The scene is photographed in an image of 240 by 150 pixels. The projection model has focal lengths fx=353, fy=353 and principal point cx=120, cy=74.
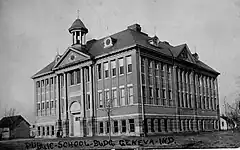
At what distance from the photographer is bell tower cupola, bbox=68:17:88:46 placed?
30.0 ft

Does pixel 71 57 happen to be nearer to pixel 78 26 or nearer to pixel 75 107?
pixel 78 26

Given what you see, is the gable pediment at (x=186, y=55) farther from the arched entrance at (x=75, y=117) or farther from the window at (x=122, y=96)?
the arched entrance at (x=75, y=117)

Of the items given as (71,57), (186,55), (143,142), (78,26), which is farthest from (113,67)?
(186,55)

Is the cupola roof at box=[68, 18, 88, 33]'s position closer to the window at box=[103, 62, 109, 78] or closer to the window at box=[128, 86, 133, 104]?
the window at box=[103, 62, 109, 78]


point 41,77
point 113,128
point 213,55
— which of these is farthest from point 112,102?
point 213,55

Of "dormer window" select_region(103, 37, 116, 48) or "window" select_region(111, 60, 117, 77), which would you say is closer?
"dormer window" select_region(103, 37, 116, 48)

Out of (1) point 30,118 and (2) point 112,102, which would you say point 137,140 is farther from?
(1) point 30,118

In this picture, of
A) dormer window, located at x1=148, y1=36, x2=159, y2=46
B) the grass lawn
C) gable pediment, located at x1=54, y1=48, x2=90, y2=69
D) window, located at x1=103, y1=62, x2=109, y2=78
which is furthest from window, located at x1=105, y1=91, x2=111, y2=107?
dormer window, located at x1=148, y1=36, x2=159, y2=46

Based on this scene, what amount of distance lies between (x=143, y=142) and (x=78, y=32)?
11.0 feet

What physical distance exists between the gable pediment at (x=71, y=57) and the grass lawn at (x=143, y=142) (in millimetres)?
2215

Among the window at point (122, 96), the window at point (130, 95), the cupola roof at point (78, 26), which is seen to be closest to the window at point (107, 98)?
the window at point (122, 96)

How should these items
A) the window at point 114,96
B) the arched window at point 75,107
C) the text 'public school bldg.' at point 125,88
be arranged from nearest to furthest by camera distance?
1. the text 'public school bldg.' at point 125,88
2. the window at point 114,96
3. the arched window at point 75,107

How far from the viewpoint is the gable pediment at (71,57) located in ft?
33.8

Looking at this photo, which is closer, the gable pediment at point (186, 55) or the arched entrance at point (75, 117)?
the gable pediment at point (186, 55)
